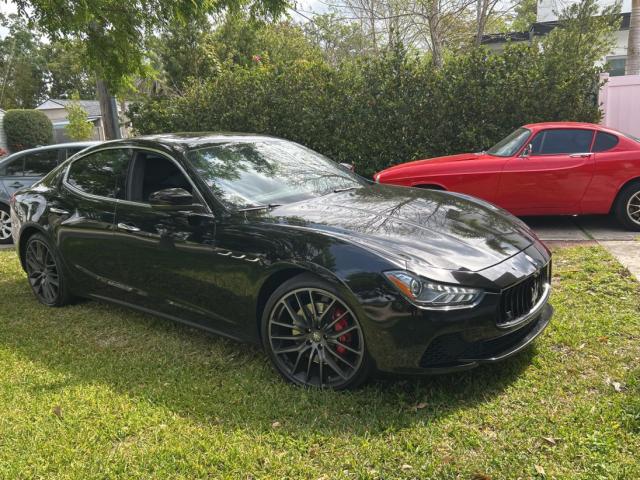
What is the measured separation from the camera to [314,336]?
328 centimetres

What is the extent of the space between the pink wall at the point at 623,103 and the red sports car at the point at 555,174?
3028 mm

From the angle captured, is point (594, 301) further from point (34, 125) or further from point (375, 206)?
point (34, 125)

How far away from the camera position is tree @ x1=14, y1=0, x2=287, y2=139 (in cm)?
627

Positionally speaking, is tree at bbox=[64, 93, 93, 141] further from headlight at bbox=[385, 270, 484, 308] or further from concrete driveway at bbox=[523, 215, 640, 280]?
headlight at bbox=[385, 270, 484, 308]

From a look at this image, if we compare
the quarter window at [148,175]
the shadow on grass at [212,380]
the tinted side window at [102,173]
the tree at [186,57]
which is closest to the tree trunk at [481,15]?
the tree at [186,57]

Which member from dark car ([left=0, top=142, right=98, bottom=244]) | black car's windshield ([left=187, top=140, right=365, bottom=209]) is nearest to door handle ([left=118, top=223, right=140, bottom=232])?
black car's windshield ([left=187, top=140, right=365, bottom=209])

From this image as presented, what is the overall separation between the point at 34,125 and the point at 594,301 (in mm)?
34080

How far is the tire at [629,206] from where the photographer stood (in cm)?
681

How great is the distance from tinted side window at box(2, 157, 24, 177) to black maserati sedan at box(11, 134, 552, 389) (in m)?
4.32

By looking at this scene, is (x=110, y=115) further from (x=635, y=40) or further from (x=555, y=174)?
(x=635, y=40)

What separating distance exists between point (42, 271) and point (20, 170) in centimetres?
417

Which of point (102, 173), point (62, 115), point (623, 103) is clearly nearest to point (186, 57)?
point (623, 103)

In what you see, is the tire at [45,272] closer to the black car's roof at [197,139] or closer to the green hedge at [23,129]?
the black car's roof at [197,139]

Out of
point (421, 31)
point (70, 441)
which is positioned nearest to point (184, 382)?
point (70, 441)
